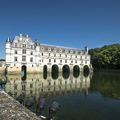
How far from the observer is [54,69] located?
94062 mm

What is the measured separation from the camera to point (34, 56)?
3036 inches

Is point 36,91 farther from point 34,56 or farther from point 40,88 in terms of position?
point 34,56

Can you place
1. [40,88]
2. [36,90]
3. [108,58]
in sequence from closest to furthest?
[36,90], [40,88], [108,58]

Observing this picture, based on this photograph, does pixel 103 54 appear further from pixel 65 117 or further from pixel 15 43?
pixel 65 117

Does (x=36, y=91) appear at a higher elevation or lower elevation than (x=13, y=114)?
lower

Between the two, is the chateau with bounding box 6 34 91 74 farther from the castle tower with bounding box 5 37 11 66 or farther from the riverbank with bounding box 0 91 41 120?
the riverbank with bounding box 0 91 41 120

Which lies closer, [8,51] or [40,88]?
[40,88]

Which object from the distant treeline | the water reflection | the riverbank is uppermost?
the distant treeline

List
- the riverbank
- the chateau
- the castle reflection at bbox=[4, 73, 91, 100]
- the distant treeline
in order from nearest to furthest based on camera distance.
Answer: the riverbank
the castle reflection at bbox=[4, 73, 91, 100]
the chateau
the distant treeline

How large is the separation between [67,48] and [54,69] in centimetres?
1124

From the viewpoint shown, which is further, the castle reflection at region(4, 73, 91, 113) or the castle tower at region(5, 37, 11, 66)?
the castle tower at region(5, 37, 11, 66)

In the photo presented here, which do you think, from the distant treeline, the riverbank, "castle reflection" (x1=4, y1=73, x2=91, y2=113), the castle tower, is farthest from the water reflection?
the distant treeline

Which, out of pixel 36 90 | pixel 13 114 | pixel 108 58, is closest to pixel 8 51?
pixel 36 90

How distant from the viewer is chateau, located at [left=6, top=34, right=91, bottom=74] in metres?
71.4
